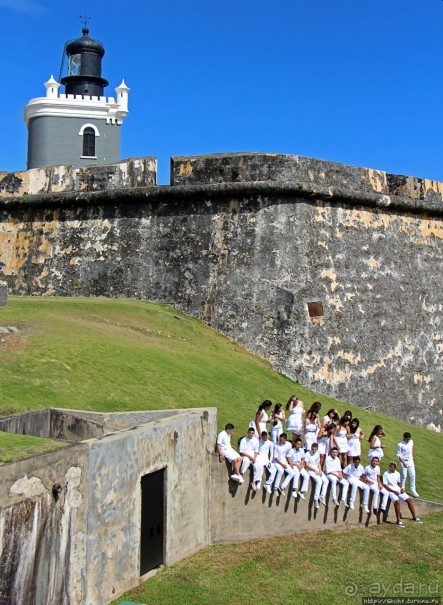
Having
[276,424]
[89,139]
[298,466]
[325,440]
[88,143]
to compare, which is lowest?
[298,466]

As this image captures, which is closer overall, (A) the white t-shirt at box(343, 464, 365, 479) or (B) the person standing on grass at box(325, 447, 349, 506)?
(B) the person standing on grass at box(325, 447, 349, 506)

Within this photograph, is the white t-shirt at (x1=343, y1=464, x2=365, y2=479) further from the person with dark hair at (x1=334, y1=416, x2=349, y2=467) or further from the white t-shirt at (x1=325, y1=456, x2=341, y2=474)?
the person with dark hair at (x1=334, y1=416, x2=349, y2=467)

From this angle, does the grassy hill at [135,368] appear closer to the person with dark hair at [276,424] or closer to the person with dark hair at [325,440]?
the person with dark hair at [276,424]

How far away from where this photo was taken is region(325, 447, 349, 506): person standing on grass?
818cm

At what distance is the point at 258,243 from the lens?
1308 centimetres

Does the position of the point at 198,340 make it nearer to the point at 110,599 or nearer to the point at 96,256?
the point at 96,256

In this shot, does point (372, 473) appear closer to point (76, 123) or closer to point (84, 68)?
point (76, 123)

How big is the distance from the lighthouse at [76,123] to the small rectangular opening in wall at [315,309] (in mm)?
19950

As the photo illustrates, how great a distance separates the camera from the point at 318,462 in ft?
26.9

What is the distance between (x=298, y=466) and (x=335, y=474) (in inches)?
18.9

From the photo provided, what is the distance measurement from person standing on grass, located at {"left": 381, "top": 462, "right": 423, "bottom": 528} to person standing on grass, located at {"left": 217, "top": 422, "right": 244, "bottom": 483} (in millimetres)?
1747

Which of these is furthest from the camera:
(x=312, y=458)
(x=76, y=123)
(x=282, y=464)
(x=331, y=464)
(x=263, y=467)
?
(x=76, y=123)

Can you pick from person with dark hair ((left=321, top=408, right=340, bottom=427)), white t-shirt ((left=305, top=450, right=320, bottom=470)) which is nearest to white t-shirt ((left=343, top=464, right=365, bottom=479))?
white t-shirt ((left=305, top=450, right=320, bottom=470))

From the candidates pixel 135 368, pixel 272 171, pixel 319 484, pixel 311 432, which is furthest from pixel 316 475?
pixel 272 171
